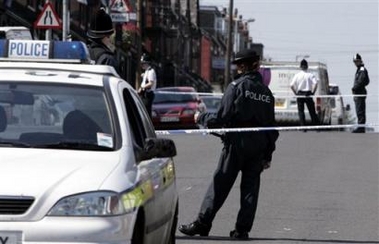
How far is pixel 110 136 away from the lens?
7.29m

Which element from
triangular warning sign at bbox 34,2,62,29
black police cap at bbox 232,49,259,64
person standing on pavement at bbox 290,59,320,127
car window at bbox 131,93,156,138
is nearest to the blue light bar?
car window at bbox 131,93,156,138

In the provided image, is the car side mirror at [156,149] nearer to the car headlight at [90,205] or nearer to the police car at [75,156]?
the police car at [75,156]

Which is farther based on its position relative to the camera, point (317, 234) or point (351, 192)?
point (351, 192)

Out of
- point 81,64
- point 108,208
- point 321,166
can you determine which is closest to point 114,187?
point 108,208

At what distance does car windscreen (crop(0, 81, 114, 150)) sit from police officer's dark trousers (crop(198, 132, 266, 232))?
9.73 feet

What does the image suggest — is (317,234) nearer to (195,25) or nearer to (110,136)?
(110,136)

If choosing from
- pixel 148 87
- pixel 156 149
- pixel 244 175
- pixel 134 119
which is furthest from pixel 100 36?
pixel 148 87

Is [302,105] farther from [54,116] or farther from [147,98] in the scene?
[54,116]

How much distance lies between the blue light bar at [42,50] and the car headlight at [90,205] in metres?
2.45

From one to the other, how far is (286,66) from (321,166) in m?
19.9

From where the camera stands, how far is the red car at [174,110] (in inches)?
1221

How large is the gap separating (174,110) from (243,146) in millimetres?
20898

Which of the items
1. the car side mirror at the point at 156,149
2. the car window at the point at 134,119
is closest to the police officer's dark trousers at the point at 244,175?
the car window at the point at 134,119

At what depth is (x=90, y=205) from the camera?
6.45 m
